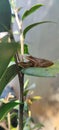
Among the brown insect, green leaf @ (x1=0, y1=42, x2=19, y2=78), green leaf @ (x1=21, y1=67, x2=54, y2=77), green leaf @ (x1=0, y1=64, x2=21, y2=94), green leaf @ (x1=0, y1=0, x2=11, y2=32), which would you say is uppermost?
green leaf @ (x1=0, y1=0, x2=11, y2=32)

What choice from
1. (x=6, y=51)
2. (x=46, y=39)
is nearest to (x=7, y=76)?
(x=6, y=51)

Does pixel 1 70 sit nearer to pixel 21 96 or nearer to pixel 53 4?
pixel 21 96

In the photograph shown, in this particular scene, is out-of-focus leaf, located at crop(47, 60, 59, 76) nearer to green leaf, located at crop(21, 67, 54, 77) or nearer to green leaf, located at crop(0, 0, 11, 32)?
green leaf, located at crop(21, 67, 54, 77)

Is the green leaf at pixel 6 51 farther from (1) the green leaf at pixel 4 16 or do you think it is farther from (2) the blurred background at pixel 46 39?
(2) the blurred background at pixel 46 39

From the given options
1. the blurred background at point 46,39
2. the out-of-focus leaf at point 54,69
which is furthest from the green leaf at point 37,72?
the blurred background at point 46,39

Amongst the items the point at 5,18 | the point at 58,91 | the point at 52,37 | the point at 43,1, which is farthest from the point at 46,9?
the point at 5,18

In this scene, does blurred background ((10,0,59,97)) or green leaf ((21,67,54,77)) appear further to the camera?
blurred background ((10,0,59,97))

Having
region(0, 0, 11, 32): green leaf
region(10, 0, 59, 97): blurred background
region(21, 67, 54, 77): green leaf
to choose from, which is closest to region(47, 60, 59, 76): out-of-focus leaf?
region(21, 67, 54, 77): green leaf

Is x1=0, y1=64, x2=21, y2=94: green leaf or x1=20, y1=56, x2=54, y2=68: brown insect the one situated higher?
x1=20, y1=56, x2=54, y2=68: brown insect

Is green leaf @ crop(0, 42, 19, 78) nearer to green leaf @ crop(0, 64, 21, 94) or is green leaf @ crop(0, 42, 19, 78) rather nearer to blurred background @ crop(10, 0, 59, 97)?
green leaf @ crop(0, 64, 21, 94)
